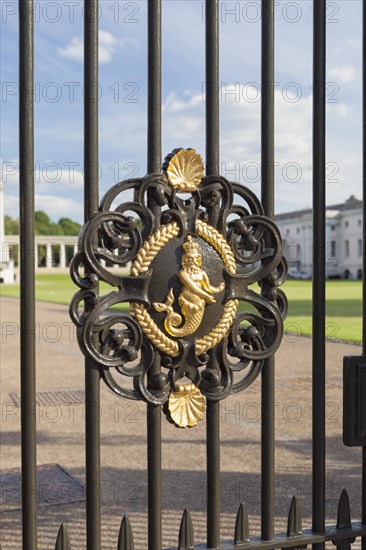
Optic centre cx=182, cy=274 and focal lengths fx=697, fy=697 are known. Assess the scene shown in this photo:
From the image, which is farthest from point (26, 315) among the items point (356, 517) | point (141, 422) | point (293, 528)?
point (141, 422)

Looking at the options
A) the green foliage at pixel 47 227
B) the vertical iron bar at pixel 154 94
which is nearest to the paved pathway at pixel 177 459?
the vertical iron bar at pixel 154 94

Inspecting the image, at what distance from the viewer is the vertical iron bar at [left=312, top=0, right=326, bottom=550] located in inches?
98.6

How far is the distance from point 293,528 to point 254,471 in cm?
384

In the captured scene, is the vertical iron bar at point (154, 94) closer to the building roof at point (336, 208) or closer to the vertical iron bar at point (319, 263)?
the vertical iron bar at point (319, 263)

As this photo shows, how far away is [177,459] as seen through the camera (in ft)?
21.7

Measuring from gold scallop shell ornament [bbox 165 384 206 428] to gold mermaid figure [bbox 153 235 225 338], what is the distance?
7.5 inches

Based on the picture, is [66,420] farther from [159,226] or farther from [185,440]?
[159,226]

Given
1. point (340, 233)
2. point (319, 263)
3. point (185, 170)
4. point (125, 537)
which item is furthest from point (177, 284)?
point (340, 233)

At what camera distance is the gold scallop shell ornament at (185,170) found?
2.19 meters

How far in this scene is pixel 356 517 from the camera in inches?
212

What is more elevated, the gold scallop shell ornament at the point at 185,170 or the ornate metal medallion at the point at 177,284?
the gold scallop shell ornament at the point at 185,170

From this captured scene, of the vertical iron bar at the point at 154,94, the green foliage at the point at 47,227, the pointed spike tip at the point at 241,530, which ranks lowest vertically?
the pointed spike tip at the point at 241,530

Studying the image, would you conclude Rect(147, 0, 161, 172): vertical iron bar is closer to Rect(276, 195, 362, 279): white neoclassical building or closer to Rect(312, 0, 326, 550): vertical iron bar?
Rect(312, 0, 326, 550): vertical iron bar

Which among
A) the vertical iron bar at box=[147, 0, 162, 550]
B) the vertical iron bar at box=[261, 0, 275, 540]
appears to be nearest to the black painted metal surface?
the vertical iron bar at box=[261, 0, 275, 540]
